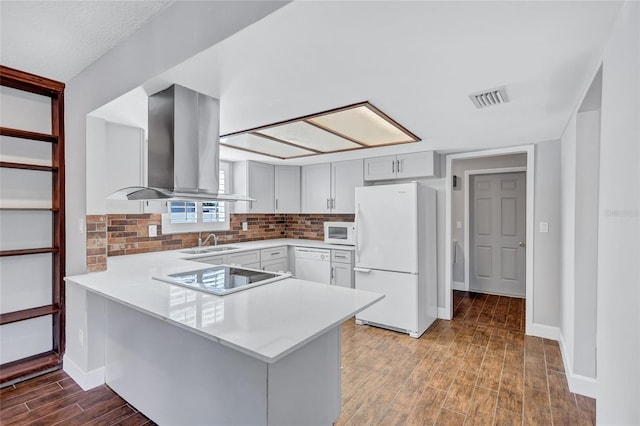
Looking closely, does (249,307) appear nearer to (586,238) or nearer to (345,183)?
(586,238)

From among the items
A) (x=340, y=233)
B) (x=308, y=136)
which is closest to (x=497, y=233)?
(x=340, y=233)

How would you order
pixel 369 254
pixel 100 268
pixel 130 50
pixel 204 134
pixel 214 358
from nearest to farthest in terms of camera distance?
1. pixel 214 358
2. pixel 130 50
3. pixel 204 134
4. pixel 100 268
5. pixel 369 254

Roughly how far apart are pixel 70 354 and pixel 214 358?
1775mm

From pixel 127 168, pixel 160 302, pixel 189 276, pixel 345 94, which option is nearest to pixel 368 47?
pixel 345 94

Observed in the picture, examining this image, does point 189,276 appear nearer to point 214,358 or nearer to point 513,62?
point 214,358

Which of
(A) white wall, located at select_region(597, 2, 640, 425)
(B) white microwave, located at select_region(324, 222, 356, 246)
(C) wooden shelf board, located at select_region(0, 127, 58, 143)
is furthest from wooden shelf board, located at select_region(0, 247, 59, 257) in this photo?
(A) white wall, located at select_region(597, 2, 640, 425)

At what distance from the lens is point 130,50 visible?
190 cm

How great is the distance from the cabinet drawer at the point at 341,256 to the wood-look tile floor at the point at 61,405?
2.61 metres

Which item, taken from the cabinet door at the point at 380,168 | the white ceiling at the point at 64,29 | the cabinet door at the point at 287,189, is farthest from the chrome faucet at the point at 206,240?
the white ceiling at the point at 64,29

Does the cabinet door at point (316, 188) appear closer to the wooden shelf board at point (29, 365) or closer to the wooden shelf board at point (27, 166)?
the wooden shelf board at point (27, 166)

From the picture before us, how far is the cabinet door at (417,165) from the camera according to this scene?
3.73 m

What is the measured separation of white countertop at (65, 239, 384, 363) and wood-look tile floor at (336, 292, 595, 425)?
89cm

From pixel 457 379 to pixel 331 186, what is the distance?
9.32 feet

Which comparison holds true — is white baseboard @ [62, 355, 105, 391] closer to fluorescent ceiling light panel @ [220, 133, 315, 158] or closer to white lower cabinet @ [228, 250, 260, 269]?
white lower cabinet @ [228, 250, 260, 269]
